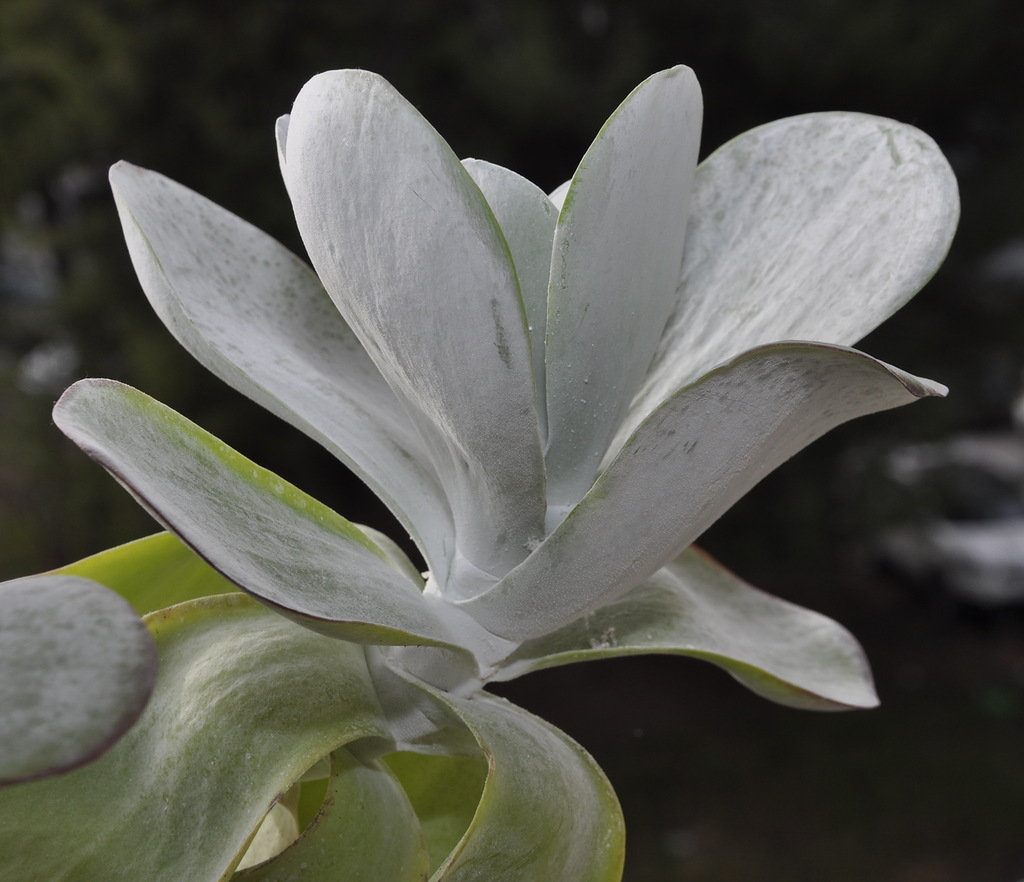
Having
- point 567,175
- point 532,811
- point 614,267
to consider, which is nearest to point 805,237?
point 614,267

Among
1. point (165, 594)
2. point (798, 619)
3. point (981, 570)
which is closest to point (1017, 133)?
point (981, 570)

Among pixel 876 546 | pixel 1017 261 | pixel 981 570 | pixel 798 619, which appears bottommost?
pixel 981 570

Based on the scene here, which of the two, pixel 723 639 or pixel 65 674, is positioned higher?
pixel 65 674

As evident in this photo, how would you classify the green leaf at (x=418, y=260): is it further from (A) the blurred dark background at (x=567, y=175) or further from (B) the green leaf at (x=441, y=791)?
(A) the blurred dark background at (x=567, y=175)

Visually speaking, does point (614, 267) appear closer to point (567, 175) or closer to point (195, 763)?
point (195, 763)

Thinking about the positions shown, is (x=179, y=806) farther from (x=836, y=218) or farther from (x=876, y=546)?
(x=876, y=546)
